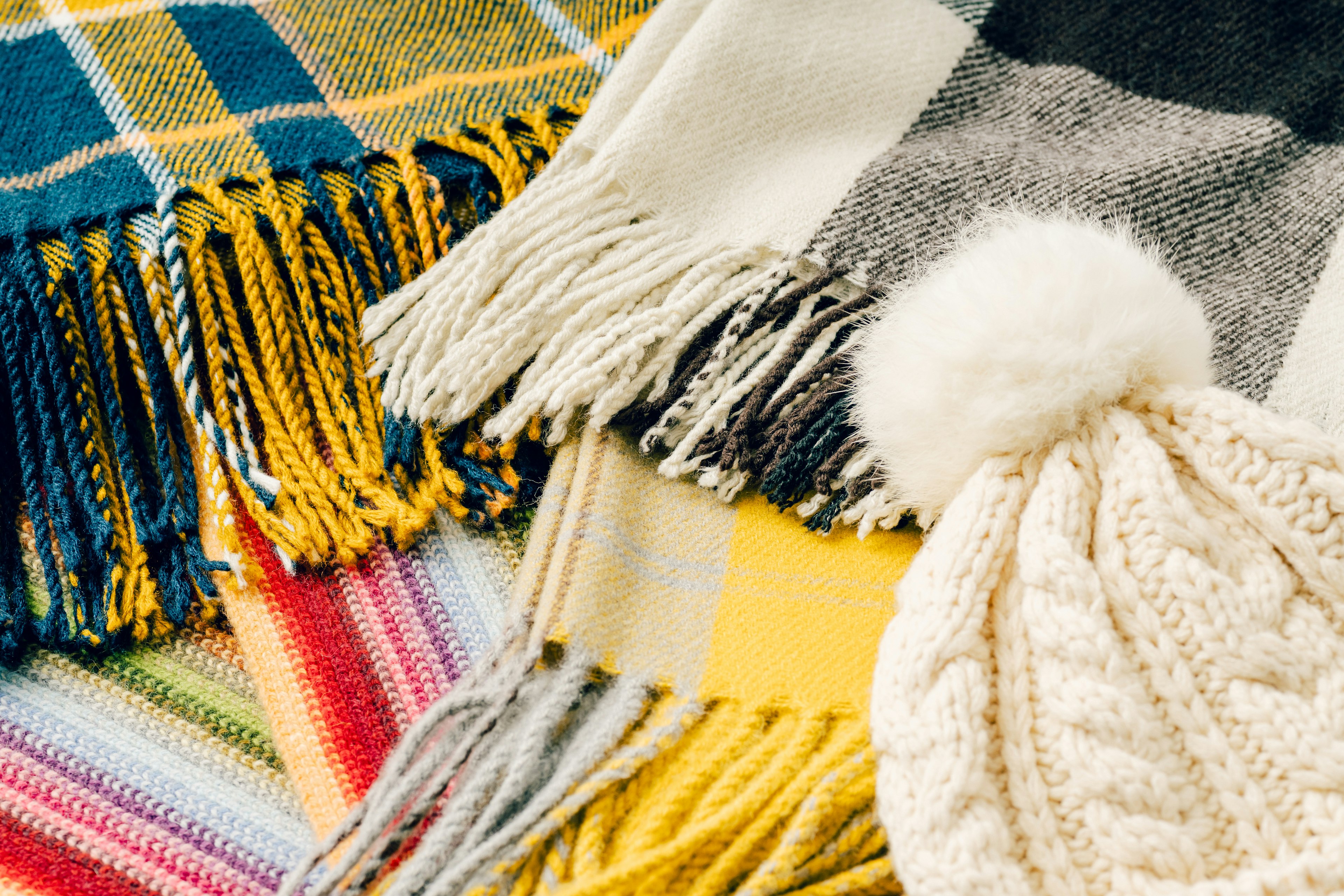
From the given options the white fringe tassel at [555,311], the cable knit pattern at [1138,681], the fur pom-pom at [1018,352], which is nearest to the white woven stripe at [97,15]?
the white fringe tassel at [555,311]

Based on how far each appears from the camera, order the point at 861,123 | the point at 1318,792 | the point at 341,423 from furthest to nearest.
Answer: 1. the point at 861,123
2. the point at 341,423
3. the point at 1318,792

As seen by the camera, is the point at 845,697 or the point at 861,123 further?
the point at 861,123

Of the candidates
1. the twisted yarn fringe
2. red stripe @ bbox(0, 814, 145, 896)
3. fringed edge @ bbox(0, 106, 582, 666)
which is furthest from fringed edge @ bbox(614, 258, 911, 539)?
red stripe @ bbox(0, 814, 145, 896)

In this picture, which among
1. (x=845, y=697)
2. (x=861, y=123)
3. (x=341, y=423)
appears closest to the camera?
(x=845, y=697)

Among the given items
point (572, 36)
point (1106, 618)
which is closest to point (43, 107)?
point (572, 36)

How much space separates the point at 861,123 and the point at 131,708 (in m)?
0.79

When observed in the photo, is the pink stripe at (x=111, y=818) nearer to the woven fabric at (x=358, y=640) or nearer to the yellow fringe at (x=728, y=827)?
the woven fabric at (x=358, y=640)

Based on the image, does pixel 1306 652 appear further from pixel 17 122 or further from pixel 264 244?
pixel 17 122

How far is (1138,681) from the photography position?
0.49 m

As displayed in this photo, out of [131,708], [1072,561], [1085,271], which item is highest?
[1085,271]

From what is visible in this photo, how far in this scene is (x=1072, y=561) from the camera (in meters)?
0.51

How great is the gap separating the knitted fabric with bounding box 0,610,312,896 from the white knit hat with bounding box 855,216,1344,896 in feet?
1.43

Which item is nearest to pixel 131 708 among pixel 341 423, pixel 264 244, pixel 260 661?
pixel 260 661

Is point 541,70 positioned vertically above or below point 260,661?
above
